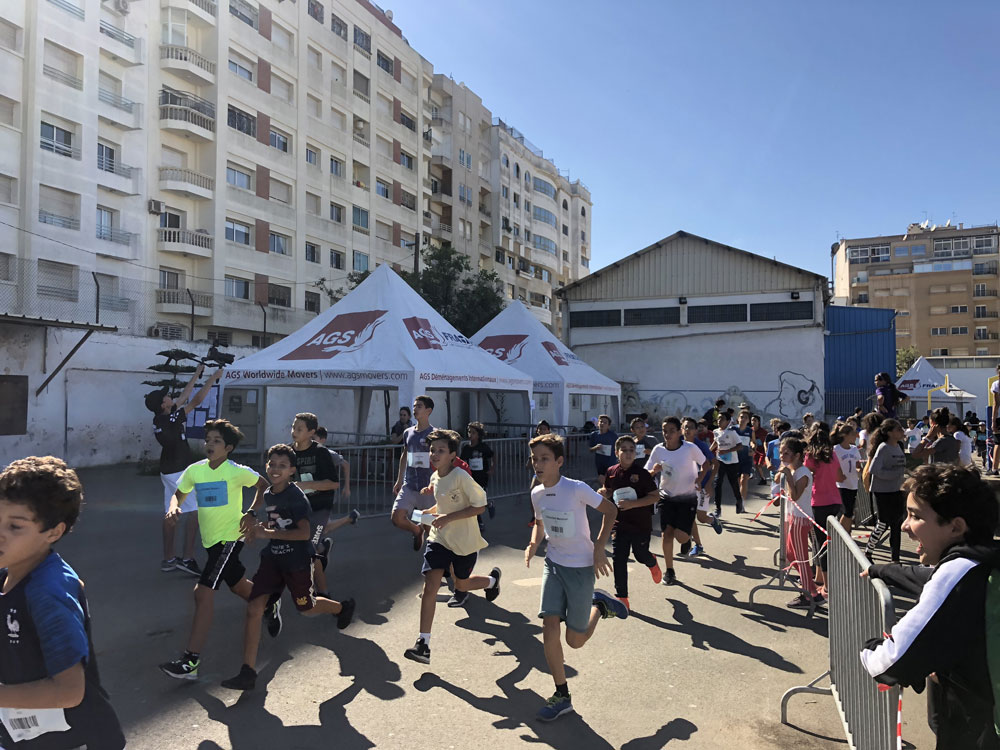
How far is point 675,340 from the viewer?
31.8 meters

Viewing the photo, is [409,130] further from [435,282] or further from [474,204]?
[435,282]

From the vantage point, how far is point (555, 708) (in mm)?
4043

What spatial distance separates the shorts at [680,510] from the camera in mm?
7410

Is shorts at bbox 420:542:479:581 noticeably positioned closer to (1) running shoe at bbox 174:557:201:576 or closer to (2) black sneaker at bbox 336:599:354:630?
(2) black sneaker at bbox 336:599:354:630

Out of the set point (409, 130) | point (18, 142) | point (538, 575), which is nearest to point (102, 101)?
point (18, 142)

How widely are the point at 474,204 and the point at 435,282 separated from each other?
74.9 feet

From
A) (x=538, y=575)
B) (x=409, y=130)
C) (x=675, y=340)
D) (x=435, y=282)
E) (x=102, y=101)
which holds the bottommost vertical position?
(x=538, y=575)

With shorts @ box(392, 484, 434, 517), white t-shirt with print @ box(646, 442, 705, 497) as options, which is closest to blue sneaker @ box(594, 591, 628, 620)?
white t-shirt with print @ box(646, 442, 705, 497)

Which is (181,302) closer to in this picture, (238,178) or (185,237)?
(185,237)

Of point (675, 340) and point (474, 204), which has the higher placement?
point (474, 204)

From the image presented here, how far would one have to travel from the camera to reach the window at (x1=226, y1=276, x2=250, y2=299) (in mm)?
30438

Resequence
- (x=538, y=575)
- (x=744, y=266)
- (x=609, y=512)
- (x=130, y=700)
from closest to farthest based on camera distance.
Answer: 1. (x=130, y=700)
2. (x=609, y=512)
3. (x=538, y=575)
4. (x=744, y=266)

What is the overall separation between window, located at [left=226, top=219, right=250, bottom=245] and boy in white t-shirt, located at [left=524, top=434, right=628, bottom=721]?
29.1 m

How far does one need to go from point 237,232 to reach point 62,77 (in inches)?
329
